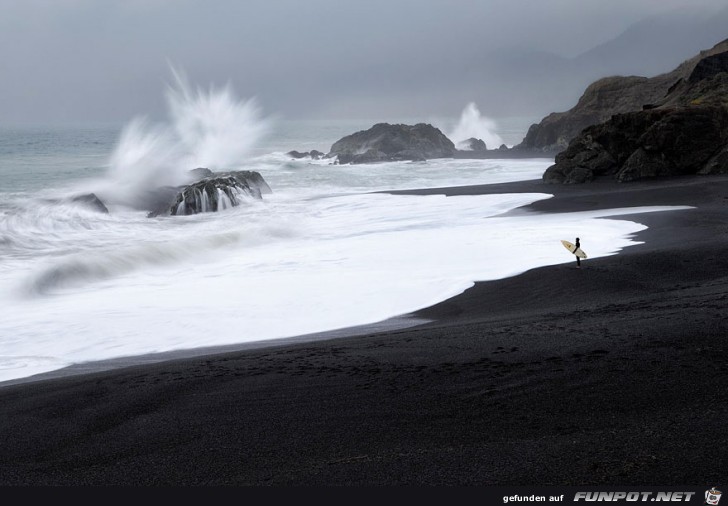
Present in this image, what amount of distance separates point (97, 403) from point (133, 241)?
45.3 feet

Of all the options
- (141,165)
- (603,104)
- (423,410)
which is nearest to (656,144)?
(141,165)

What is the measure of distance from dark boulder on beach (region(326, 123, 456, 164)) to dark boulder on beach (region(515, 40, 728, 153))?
7.88 meters

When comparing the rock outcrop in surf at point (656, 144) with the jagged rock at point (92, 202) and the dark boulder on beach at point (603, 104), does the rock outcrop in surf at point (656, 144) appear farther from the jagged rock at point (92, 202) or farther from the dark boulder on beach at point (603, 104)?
the dark boulder on beach at point (603, 104)

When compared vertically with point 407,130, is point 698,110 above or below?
below

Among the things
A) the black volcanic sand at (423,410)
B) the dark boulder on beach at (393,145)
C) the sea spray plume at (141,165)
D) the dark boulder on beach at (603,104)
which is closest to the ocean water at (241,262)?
the sea spray plume at (141,165)

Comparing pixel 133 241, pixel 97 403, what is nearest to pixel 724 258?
pixel 97 403

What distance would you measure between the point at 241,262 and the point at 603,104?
48.9 meters

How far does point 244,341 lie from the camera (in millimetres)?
8164

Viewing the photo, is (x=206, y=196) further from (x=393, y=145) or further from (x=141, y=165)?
(x=393, y=145)

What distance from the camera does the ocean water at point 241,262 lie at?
8.90m

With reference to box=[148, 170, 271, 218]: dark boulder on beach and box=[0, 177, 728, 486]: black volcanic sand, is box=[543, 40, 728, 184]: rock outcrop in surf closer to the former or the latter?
box=[148, 170, 271, 218]: dark boulder on beach

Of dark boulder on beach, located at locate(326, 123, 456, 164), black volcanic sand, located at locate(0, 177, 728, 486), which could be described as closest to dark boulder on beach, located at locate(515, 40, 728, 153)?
dark boulder on beach, located at locate(326, 123, 456, 164)

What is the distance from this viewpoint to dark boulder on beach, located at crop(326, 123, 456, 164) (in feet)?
190

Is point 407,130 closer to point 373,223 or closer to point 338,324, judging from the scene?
point 373,223
